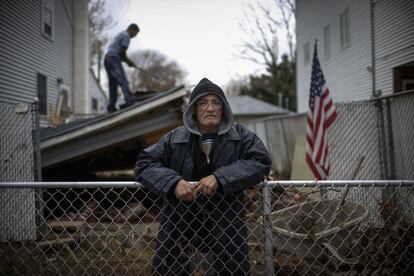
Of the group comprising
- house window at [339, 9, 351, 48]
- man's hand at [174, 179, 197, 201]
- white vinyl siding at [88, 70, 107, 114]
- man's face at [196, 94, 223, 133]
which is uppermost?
house window at [339, 9, 351, 48]

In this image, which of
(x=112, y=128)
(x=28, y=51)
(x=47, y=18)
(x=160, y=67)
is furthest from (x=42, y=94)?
(x=160, y=67)

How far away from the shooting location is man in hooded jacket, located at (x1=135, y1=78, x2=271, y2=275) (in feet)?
7.47

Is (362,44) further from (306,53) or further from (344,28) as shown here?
(306,53)

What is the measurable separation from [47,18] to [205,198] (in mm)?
13228

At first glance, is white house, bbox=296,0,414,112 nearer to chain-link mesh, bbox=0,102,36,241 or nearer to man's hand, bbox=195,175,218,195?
man's hand, bbox=195,175,218,195

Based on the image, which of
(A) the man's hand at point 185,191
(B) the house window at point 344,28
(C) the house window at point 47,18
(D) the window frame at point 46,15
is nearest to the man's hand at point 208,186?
(A) the man's hand at point 185,191

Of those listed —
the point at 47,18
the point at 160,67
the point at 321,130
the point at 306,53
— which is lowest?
the point at 321,130

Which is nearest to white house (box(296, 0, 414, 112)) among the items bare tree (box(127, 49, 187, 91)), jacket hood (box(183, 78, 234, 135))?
jacket hood (box(183, 78, 234, 135))

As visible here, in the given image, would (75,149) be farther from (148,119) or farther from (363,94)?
(363,94)

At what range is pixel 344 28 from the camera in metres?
13.5

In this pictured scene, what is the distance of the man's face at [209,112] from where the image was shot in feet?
8.20

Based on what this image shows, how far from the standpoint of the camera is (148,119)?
666 centimetres

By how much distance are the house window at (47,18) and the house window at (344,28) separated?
1188cm

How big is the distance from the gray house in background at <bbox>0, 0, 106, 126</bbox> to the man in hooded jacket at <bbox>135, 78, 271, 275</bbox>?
32.1 feet
